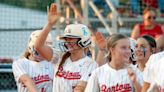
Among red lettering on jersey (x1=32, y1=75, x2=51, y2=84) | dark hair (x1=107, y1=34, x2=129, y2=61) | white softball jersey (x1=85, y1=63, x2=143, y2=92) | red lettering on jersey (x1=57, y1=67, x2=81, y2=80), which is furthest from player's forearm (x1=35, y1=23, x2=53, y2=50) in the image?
white softball jersey (x1=85, y1=63, x2=143, y2=92)

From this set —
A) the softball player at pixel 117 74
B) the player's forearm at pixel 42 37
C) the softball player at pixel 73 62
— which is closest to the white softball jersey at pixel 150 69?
the softball player at pixel 117 74

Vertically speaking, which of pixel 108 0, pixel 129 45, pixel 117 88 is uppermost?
pixel 108 0

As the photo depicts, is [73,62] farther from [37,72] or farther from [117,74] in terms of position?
[117,74]

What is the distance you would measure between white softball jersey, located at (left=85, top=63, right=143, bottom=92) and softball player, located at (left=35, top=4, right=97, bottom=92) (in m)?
0.48

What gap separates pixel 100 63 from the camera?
25.8 feet

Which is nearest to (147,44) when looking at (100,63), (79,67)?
(100,63)

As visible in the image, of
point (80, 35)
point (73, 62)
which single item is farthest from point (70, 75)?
point (80, 35)

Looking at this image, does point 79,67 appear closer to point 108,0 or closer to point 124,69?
point 124,69

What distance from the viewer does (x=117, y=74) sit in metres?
6.68

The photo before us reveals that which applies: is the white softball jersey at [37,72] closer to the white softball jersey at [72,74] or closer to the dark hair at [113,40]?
the white softball jersey at [72,74]

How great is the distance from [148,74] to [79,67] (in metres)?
1.04

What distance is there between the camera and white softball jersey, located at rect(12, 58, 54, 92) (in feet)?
25.4

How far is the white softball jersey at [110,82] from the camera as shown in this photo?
6641 mm

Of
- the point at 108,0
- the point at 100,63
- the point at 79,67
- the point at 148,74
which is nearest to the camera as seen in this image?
the point at 148,74
